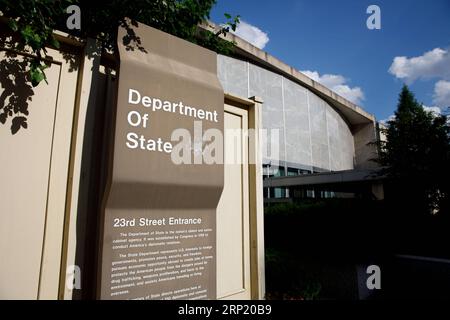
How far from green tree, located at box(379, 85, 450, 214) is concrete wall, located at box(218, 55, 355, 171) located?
11.8m

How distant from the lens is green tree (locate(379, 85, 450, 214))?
30.5 feet

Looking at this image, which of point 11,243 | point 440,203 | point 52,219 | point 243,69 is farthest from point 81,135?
point 243,69

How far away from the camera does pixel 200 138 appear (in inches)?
118

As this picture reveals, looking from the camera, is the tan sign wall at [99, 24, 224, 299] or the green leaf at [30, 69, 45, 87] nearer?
the green leaf at [30, 69, 45, 87]

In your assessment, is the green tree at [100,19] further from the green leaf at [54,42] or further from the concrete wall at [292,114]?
the concrete wall at [292,114]

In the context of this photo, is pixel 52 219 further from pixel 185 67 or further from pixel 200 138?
pixel 185 67

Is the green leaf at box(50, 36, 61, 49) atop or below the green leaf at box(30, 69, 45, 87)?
atop

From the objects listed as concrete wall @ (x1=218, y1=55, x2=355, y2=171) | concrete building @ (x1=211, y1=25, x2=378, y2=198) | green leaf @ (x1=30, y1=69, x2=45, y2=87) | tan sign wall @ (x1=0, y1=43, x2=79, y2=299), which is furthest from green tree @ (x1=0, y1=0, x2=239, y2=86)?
concrete building @ (x1=211, y1=25, x2=378, y2=198)

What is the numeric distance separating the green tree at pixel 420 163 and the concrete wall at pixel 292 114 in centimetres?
1185

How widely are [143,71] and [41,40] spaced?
2.71 feet

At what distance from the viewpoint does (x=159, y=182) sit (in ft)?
8.61

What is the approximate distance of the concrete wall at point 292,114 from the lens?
2342 centimetres

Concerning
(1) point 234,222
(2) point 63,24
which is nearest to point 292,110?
(1) point 234,222

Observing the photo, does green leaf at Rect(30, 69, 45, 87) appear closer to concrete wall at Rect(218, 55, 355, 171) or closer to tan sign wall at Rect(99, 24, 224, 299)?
tan sign wall at Rect(99, 24, 224, 299)
